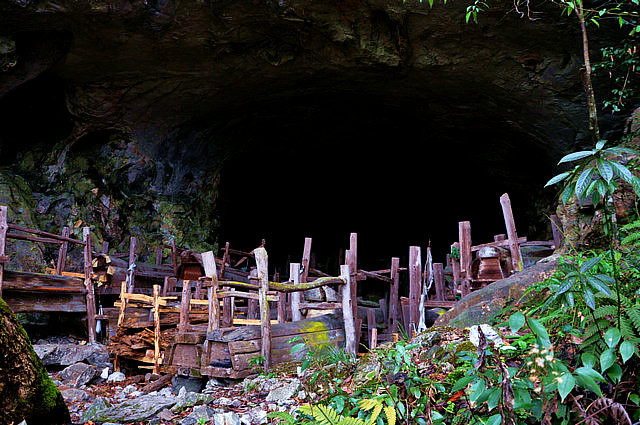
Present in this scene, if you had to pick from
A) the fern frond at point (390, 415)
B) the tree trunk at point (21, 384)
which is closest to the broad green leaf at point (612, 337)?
the fern frond at point (390, 415)

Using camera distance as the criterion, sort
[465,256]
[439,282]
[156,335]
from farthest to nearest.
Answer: [439,282], [156,335], [465,256]

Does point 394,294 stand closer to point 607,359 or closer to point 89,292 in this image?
point 89,292

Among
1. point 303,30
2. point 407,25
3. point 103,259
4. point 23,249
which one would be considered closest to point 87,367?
point 103,259

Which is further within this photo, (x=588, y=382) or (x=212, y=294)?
(x=212, y=294)

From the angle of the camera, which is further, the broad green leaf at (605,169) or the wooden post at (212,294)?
the wooden post at (212,294)

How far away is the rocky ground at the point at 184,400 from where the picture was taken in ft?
15.6

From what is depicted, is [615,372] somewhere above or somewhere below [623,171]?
below

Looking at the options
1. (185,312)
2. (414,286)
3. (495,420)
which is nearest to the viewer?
(495,420)

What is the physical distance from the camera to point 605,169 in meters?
1.93

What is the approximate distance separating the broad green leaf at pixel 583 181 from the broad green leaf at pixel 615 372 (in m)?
0.85

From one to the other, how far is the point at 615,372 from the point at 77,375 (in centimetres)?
983

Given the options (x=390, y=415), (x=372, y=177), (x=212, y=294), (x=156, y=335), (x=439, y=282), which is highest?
(x=372, y=177)

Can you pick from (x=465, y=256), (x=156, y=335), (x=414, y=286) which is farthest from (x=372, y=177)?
(x=156, y=335)

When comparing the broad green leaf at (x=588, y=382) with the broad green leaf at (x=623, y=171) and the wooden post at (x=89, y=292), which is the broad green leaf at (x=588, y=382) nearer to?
the broad green leaf at (x=623, y=171)
